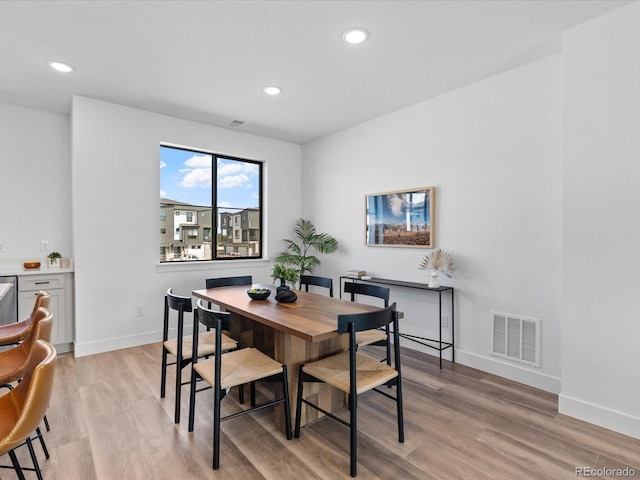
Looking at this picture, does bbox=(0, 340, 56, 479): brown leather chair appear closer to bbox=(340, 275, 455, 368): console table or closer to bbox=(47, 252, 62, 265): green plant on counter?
bbox=(340, 275, 455, 368): console table

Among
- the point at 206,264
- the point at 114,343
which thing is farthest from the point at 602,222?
the point at 114,343

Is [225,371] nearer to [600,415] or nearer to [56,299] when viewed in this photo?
[600,415]

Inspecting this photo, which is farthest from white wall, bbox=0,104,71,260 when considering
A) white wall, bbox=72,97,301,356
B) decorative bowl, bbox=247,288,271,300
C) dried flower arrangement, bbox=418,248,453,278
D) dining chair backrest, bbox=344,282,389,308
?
dried flower arrangement, bbox=418,248,453,278

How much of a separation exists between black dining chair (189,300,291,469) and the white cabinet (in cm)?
245

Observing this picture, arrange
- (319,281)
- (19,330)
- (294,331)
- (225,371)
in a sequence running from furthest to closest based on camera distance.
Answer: (319,281) → (19,330) → (225,371) → (294,331)

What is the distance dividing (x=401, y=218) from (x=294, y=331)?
7.98 ft

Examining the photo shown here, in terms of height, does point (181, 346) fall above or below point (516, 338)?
above

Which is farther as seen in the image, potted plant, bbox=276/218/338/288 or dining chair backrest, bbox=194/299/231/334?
potted plant, bbox=276/218/338/288

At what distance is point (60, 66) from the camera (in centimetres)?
303

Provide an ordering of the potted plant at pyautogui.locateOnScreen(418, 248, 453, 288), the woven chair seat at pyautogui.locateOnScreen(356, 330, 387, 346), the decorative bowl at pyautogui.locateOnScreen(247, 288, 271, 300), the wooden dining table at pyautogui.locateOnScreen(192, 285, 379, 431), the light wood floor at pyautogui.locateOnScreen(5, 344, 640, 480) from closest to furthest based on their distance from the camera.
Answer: the light wood floor at pyautogui.locateOnScreen(5, 344, 640, 480)
the wooden dining table at pyautogui.locateOnScreen(192, 285, 379, 431)
the woven chair seat at pyautogui.locateOnScreen(356, 330, 387, 346)
the decorative bowl at pyautogui.locateOnScreen(247, 288, 271, 300)
the potted plant at pyautogui.locateOnScreen(418, 248, 453, 288)

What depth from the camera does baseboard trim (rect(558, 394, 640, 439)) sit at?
225cm

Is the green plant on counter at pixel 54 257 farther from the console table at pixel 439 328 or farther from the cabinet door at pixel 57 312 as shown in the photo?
the console table at pixel 439 328

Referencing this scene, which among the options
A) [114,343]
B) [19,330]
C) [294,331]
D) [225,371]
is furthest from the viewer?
[114,343]

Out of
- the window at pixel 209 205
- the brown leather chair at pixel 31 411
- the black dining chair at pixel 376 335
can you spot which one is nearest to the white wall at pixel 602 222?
the black dining chair at pixel 376 335
